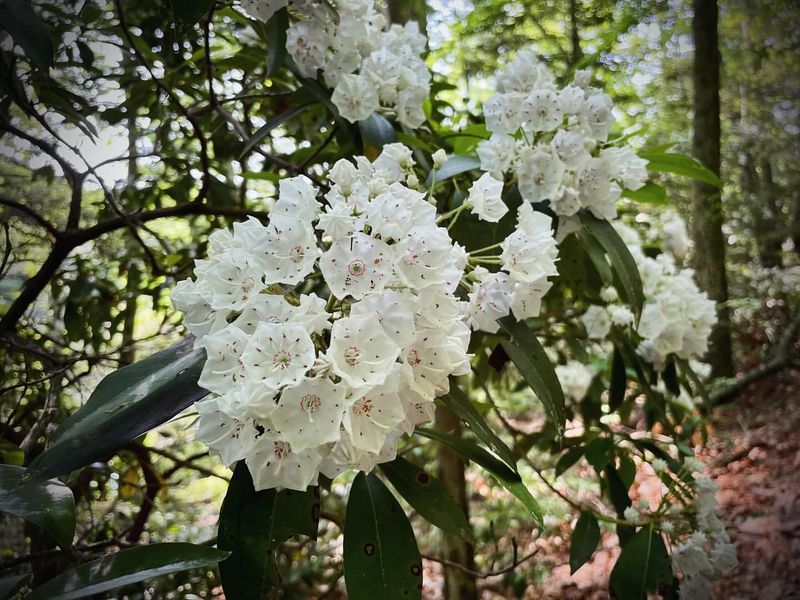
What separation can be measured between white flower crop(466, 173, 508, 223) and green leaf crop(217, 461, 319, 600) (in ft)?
1.73

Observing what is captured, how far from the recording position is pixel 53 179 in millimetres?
1310

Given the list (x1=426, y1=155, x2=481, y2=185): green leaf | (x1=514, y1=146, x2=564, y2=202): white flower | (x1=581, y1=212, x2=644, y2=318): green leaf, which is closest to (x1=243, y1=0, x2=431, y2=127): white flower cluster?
(x1=426, y1=155, x2=481, y2=185): green leaf

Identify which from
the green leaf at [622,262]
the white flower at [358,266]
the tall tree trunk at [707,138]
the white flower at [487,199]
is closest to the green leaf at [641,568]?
the green leaf at [622,262]

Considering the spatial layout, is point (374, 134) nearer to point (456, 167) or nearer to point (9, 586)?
point (456, 167)

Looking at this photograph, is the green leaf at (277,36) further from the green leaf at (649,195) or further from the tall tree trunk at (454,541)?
the tall tree trunk at (454,541)

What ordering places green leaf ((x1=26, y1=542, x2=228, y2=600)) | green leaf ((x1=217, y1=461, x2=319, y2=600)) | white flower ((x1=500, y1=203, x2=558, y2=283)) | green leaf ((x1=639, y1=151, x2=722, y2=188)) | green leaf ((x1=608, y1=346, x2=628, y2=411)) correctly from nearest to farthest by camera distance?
green leaf ((x1=26, y1=542, x2=228, y2=600))
green leaf ((x1=217, y1=461, x2=319, y2=600))
white flower ((x1=500, y1=203, x2=558, y2=283))
green leaf ((x1=639, y1=151, x2=722, y2=188))
green leaf ((x1=608, y1=346, x2=628, y2=411))

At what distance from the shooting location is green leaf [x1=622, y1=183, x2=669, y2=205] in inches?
54.0

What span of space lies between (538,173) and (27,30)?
90cm

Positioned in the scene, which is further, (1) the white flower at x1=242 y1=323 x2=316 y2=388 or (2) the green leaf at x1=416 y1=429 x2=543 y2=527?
(2) the green leaf at x1=416 y1=429 x2=543 y2=527

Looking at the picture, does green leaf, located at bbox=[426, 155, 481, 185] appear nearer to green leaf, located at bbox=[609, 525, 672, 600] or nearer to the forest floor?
green leaf, located at bbox=[609, 525, 672, 600]

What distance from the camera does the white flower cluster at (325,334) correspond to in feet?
1.97

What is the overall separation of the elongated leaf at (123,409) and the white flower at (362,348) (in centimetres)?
21

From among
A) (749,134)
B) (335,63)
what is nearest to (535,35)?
(749,134)

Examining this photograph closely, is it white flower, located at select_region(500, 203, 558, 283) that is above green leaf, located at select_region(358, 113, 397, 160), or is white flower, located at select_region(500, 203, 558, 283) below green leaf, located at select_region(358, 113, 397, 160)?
below
